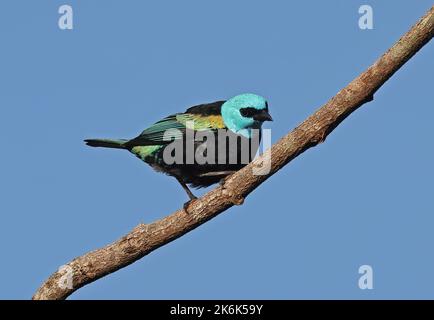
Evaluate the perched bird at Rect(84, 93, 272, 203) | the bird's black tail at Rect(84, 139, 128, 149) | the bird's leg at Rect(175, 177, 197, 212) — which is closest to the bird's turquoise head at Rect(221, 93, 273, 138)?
the perched bird at Rect(84, 93, 272, 203)

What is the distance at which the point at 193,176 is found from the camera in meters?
10.2

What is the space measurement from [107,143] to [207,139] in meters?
1.47

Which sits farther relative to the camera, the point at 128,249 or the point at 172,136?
the point at 172,136

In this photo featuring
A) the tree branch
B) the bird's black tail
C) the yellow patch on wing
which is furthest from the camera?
the bird's black tail

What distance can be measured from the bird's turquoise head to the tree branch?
1.32 m

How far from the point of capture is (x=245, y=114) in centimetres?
1006

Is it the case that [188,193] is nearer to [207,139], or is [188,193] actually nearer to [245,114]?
[207,139]

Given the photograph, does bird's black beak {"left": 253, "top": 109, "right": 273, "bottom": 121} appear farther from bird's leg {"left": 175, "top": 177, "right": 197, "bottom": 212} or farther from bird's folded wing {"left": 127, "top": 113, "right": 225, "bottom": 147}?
bird's leg {"left": 175, "top": 177, "right": 197, "bottom": 212}

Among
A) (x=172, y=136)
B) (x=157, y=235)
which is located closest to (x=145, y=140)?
(x=172, y=136)

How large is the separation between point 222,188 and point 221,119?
148 centimetres

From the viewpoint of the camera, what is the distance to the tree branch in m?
8.27

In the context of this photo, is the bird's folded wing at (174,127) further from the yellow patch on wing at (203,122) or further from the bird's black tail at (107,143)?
the bird's black tail at (107,143)
